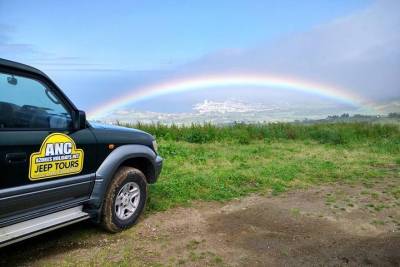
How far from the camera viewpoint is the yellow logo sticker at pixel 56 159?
3.89 meters

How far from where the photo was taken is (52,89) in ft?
14.2

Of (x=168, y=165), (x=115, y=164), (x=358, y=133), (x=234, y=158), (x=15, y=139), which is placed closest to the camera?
(x=15, y=139)

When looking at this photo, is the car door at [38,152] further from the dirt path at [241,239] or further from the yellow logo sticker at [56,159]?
the dirt path at [241,239]

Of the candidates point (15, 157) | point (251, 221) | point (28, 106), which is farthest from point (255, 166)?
point (15, 157)

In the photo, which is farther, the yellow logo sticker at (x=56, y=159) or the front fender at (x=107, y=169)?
Answer: the front fender at (x=107, y=169)

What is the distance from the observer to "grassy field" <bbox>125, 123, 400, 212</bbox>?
23.5ft

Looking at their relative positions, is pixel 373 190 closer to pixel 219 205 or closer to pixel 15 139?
pixel 219 205

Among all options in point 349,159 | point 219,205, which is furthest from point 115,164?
point 349,159

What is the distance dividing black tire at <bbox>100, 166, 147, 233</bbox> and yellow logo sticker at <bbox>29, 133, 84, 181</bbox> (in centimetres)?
64

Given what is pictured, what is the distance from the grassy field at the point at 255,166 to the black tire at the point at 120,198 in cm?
73

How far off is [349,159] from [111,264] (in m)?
8.43

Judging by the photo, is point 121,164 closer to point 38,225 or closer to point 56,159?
point 56,159

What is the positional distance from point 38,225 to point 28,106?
3.90 feet

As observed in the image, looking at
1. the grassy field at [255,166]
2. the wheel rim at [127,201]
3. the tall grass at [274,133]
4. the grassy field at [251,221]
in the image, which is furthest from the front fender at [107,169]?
the tall grass at [274,133]
